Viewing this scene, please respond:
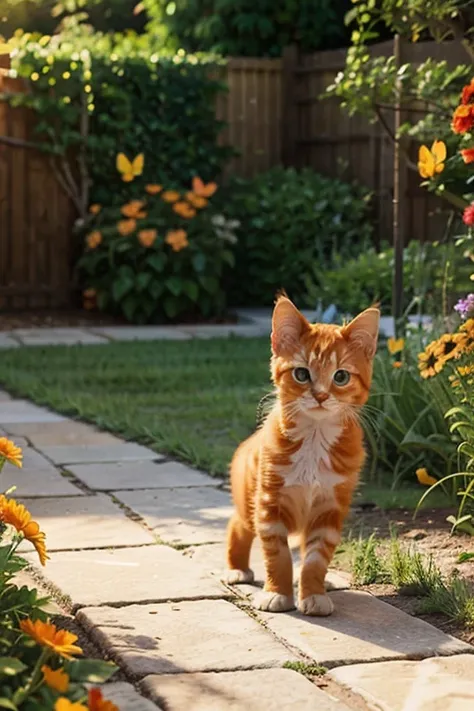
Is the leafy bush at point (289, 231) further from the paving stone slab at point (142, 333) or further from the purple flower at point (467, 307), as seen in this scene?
the purple flower at point (467, 307)

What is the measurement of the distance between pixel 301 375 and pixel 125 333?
6.84 meters

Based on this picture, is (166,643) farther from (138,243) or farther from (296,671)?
(138,243)

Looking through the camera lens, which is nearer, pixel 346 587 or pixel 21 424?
pixel 346 587

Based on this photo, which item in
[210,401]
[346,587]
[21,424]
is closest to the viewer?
[346,587]

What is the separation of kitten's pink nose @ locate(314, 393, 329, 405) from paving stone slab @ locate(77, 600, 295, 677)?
553 mm

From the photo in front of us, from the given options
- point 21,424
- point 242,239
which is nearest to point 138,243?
point 242,239

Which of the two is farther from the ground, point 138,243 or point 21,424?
point 138,243

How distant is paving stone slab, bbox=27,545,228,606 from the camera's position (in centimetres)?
325

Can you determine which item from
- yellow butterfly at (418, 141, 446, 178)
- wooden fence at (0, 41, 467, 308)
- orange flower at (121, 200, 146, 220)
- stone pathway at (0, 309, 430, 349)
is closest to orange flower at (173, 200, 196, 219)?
orange flower at (121, 200, 146, 220)

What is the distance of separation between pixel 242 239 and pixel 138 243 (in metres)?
1.34

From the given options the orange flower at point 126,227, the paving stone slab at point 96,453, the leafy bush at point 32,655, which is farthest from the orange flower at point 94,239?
the leafy bush at point 32,655

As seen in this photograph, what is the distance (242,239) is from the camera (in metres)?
11.7

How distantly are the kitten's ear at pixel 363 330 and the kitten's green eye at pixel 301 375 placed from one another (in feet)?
0.45

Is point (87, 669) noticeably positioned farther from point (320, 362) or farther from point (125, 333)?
point (125, 333)
